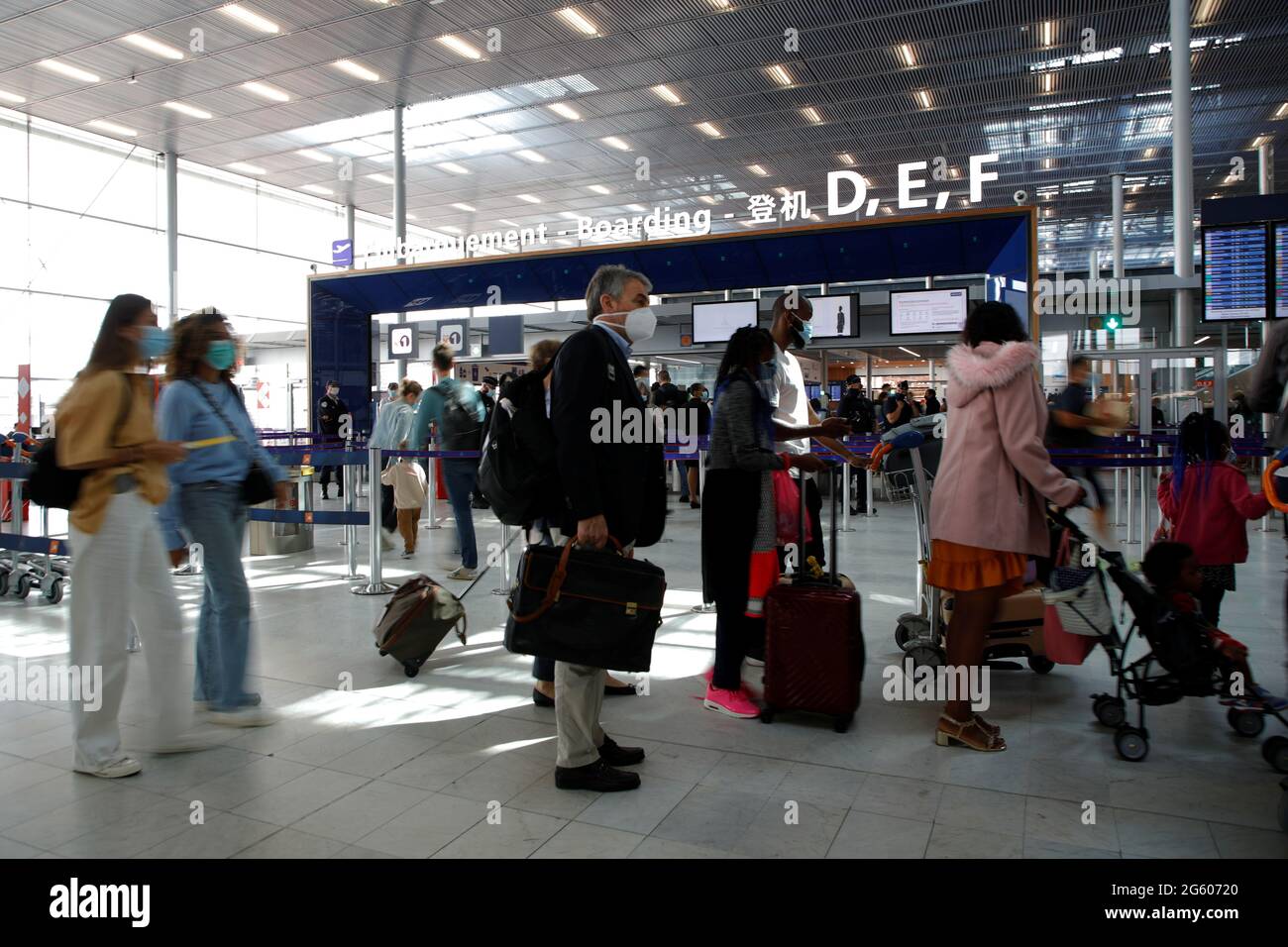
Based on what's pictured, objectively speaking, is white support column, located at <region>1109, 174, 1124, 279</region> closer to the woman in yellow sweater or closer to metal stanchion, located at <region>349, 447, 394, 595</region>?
metal stanchion, located at <region>349, 447, 394, 595</region>

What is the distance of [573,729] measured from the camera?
2957 millimetres

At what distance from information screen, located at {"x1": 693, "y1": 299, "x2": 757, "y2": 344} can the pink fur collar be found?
1017 cm

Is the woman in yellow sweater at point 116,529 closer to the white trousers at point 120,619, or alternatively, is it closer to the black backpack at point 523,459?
the white trousers at point 120,619

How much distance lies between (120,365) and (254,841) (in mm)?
1744

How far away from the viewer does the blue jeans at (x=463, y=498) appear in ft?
23.7

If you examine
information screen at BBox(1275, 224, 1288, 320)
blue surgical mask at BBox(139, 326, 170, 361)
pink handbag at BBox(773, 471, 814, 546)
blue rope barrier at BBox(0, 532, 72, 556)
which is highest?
information screen at BBox(1275, 224, 1288, 320)

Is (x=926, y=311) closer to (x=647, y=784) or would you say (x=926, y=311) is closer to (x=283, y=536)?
(x=283, y=536)

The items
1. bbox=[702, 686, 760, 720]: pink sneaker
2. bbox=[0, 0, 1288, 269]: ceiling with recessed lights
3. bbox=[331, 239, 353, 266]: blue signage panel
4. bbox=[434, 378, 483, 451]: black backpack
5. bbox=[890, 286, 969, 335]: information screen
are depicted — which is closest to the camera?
bbox=[702, 686, 760, 720]: pink sneaker

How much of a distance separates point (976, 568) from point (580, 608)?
5.07ft

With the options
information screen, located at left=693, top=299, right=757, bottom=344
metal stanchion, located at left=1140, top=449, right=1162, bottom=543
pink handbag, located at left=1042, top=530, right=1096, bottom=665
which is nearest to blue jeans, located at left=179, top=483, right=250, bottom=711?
pink handbag, located at left=1042, top=530, right=1096, bottom=665

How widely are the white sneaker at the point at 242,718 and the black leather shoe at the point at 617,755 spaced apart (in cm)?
155

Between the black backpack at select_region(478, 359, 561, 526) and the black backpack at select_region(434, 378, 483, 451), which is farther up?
the black backpack at select_region(434, 378, 483, 451)

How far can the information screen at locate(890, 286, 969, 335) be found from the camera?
11.5 metres

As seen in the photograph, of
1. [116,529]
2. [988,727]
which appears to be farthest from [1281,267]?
[116,529]
